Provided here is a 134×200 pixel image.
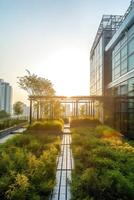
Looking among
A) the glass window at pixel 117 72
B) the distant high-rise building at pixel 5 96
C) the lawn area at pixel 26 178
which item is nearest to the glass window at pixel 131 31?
the glass window at pixel 117 72

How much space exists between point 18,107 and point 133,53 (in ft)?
94.7

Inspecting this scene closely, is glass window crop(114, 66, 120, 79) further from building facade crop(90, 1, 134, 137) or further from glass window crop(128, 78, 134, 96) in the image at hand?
glass window crop(128, 78, 134, 96)

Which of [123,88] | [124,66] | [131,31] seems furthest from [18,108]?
[131,31]

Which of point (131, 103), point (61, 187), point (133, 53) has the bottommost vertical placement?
point (61, 187)

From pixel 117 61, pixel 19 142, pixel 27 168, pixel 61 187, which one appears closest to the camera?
pixel 61 187

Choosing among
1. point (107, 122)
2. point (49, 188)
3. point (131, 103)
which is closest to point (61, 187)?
point (49, 188)

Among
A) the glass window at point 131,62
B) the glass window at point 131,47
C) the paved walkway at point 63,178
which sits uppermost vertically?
the glass window at point 131,47

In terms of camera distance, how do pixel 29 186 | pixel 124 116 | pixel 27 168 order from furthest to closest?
pixel 124 116 < pixel 27 168 < pixel 29 186

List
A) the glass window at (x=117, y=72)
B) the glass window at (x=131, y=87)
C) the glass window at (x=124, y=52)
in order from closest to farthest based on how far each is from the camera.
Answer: the glass window at (x=131, y=87), the glass window at (x=124, y=52), the glass window at (x=117, y=72)

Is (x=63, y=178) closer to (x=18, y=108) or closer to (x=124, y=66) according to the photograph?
(x=124, y=66)

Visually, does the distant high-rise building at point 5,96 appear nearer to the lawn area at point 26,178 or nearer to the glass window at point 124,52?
the glass window at point 124,52

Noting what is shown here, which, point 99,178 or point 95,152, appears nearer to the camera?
point 99,178

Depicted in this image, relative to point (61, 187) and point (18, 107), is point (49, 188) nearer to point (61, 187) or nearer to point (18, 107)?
point (61, 187)

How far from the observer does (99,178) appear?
231 inches
